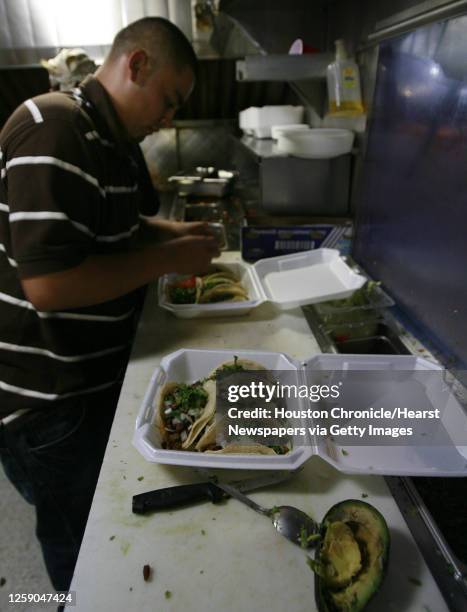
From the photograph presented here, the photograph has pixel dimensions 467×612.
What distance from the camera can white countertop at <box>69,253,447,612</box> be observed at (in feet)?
1.99

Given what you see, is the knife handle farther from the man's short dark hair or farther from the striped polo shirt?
the man's short dark hair

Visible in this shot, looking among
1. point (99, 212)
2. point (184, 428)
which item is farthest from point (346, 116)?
point (184, 428)

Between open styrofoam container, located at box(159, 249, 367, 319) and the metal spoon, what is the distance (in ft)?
2.18

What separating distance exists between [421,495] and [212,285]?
92 centimetres

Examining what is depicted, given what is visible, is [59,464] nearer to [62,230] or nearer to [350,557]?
[62,230]

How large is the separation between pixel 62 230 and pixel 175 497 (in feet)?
2.06

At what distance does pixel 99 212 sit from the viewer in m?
1.11

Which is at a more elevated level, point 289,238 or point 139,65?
point 139,65

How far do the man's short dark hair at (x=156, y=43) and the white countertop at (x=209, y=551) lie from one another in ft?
3.32

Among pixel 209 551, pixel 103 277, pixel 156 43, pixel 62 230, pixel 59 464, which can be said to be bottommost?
pixel 59 464

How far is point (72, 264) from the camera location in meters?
0.99

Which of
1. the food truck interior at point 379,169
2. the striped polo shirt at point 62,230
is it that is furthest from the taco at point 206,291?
the food truck interior at point 379,169

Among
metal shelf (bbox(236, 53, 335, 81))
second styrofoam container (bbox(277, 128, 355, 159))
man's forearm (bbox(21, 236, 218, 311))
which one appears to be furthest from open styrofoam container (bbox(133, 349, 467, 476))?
metal shelf (bbox(236, 53, 335, 81))

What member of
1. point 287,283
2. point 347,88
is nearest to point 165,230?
point 287,283
